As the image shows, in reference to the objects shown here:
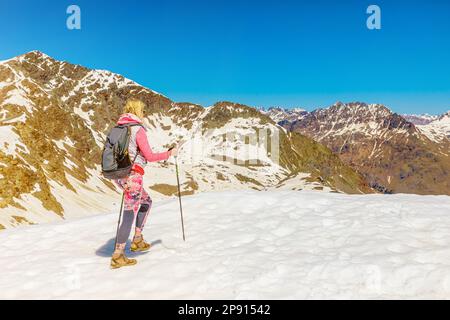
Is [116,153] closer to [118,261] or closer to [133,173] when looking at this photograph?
[133,173]

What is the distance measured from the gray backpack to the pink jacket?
20 cm

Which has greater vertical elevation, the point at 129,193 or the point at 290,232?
the point at 129,193

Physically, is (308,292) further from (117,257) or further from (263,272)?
(117,257)

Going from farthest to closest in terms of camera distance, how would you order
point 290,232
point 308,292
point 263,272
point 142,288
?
point 290,232
point 263,272
point 142,288
point 308,292

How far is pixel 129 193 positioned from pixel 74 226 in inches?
225

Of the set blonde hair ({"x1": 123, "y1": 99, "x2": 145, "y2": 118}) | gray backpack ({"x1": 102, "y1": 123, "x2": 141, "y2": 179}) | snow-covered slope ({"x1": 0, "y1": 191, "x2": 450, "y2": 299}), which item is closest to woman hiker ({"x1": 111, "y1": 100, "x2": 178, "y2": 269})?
blonde hair ({"x1": 123, "y1": 99, "x2": 145, "y2": 118})

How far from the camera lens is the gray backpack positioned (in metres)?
8.95

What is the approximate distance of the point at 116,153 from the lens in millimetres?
8961

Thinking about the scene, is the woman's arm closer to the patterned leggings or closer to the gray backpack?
the gray backpack

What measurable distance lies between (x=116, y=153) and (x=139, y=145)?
1.86ft

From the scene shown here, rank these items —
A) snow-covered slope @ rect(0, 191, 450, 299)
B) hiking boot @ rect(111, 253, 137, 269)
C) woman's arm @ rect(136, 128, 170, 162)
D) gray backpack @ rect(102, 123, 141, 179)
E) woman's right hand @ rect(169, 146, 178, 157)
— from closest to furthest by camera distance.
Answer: snow-covered slope @ rect(0, 191, 450, 299)
gray backpack @ rect(102, 123, 141, 179)
woman's arm @ rect(136, 128, 170, 162)
hiking boot @ rect(111, 253, 137, 269)
woman's right hand @ rect(169, 146, 178, 157)

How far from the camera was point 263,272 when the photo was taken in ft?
28.5
